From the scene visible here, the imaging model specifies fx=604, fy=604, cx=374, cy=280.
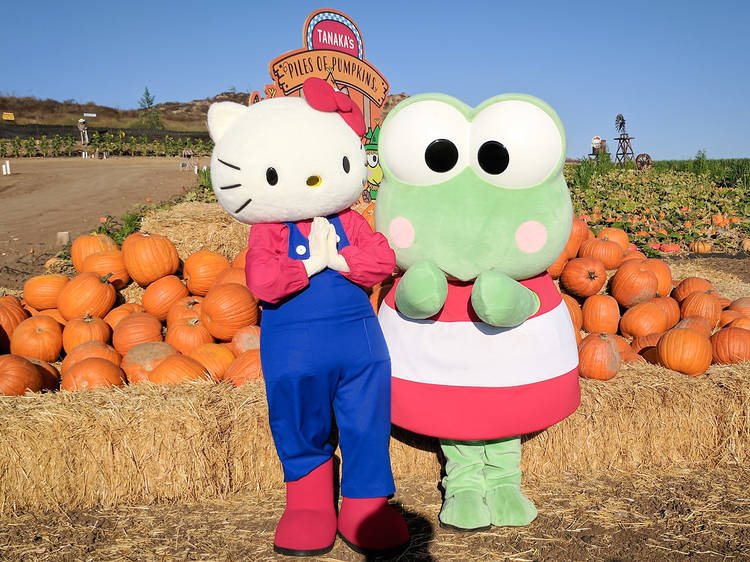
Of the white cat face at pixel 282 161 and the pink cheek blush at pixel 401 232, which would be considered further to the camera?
the pink cheek blush at pixel 401 232

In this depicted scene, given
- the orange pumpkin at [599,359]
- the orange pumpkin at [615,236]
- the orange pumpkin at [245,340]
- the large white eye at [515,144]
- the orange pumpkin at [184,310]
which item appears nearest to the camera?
the large white eye at [515,144]

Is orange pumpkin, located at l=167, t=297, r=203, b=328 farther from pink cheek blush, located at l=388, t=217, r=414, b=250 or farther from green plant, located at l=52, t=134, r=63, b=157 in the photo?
green plant, located at l=52, t=134, r=63, b=157

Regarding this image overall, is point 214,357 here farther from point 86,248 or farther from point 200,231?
point 200,231

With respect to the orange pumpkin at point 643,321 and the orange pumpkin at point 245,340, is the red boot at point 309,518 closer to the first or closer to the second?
the orange pumpkin at point 245,340

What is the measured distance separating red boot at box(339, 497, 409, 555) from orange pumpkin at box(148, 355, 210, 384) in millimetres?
1494

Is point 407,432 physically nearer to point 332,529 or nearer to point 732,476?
point 332,529

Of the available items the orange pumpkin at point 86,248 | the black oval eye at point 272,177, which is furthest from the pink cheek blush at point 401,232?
the orange pumpkin at point 86,248

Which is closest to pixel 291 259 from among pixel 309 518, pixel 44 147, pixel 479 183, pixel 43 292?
pixel 479 183

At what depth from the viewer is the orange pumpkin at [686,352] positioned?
4.09 meters

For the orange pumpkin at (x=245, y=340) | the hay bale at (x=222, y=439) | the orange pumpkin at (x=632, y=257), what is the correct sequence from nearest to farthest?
the hay bale at (x=222, y=439) → the orange pumpkin at (x=245, y=340) → the orange pumpkin at (x=632, y=257)

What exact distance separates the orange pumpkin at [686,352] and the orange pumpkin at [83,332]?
13.8ft

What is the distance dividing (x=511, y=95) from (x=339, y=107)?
869 mm

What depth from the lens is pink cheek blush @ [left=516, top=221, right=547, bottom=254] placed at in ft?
9.73

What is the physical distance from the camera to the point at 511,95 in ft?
9.61
